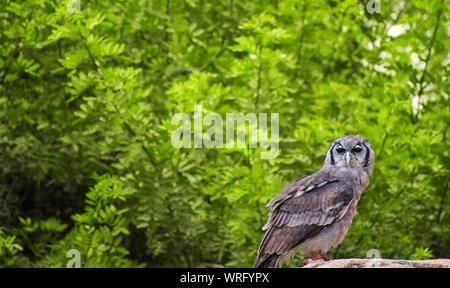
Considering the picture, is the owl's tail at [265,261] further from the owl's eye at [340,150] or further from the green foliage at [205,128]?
the owl's eye at [340,150]

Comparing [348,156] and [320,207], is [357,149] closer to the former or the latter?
[348,156]

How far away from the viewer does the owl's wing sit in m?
3.21

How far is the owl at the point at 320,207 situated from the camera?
322 cm

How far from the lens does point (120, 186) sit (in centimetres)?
381

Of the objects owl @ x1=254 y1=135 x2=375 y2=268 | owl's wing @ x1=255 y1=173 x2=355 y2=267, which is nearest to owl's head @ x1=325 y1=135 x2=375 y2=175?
owl @ x1=254 y1=135 x2=375 y2=268

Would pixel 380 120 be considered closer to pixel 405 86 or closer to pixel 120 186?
pixel 405 86

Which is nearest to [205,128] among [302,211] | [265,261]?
[302,211]

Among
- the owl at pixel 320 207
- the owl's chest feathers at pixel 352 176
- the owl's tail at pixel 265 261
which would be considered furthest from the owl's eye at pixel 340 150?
the owl's tail at pixel 265 261

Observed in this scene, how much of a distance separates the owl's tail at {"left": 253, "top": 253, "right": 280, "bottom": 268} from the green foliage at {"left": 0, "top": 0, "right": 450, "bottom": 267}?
446 mm

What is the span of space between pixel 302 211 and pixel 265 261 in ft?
1.19

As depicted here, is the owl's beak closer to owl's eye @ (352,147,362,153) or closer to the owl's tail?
owl's eye @ (352,147,362,153)

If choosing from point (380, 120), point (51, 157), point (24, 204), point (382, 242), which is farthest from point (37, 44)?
point (382, 242)

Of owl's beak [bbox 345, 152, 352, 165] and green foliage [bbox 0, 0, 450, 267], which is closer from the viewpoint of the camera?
owl's beak [bbox 345, 152, 352, 165]

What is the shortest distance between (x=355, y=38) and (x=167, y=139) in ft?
6.67
